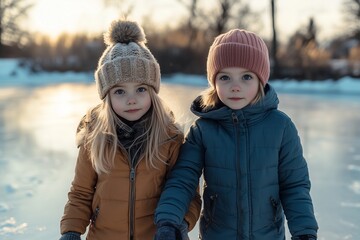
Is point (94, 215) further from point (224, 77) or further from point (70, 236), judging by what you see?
point (224, 77)

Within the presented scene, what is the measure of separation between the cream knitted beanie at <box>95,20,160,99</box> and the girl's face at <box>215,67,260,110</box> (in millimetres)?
277

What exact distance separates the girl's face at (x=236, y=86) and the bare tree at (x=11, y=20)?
97.6 ft

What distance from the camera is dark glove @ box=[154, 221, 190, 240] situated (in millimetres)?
1401

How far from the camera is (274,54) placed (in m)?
16.2

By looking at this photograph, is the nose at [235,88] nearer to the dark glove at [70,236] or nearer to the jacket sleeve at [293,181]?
the jacket sleeve at [293,181]

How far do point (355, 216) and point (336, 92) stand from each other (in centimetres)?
977

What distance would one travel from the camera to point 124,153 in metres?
1.63

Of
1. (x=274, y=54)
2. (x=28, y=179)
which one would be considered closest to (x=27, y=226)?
(x=28, y=179)

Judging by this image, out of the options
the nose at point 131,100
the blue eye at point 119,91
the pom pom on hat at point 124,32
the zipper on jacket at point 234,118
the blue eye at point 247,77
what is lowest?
the zipper on jacket at point 234,118

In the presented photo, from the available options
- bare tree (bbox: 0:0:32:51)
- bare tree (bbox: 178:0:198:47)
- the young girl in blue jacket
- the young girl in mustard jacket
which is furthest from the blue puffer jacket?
bare tree (bbox: 0:0:32:51)

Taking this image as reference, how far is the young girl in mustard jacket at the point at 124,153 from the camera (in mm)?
1619

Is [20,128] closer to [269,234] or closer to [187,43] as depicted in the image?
[269,234]

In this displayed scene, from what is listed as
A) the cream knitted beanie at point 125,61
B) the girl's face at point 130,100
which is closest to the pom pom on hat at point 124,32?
the cream knitted beanie at point 125,61

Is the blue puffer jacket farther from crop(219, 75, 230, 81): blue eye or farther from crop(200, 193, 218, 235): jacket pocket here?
crop(219, 75, 230, 81): blue eye
